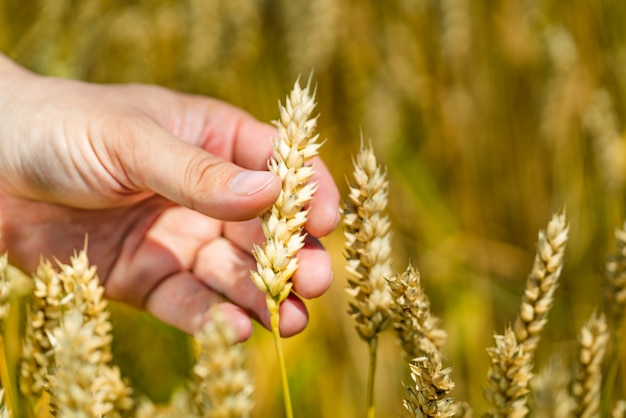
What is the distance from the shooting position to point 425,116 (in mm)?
1783

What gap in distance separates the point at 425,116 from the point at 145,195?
0.91m

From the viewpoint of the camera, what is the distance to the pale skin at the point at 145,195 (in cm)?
84

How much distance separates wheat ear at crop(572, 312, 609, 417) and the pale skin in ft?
0.99

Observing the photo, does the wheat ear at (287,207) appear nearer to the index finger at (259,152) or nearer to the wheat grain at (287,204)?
the wheat grain at (287,204)

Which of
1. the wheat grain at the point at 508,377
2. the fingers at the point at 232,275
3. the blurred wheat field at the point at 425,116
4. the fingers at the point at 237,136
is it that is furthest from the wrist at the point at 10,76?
the wheat grain at the point at 508,377

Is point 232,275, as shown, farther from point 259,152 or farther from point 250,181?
point 250,181

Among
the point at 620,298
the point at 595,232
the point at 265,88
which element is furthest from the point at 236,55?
the point at 620,298

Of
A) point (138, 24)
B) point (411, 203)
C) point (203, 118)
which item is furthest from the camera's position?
point (411, 203)

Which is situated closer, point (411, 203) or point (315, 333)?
point (315, 333)

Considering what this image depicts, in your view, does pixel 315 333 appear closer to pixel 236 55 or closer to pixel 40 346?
pixel 236 55

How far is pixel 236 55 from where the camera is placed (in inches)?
62.8

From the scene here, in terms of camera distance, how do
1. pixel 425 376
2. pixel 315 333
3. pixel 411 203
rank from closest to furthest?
pixel 425 376
pixel 315 333
pixel 411 203

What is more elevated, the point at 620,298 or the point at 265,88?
the point at 265,88

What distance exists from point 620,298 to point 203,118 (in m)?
0.73
